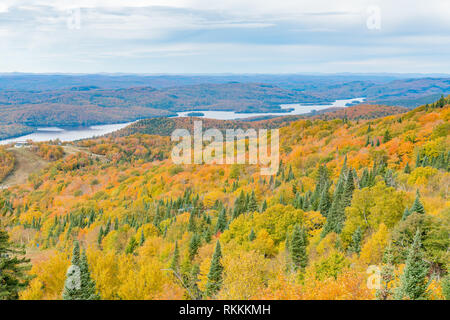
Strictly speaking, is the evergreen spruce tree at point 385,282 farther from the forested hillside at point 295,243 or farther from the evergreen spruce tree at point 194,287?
the evergreen spruce tree at point 194,287

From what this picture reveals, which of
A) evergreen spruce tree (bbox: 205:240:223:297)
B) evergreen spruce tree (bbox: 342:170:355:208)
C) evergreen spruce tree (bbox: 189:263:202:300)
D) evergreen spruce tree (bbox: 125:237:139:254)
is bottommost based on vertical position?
evergreen spruce tree (bbox: 125:237:139:254)

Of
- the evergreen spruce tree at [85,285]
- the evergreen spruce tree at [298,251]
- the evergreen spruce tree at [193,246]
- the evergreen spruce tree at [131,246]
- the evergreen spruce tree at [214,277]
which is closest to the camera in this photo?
the evergreen spruce tree at [85,285]

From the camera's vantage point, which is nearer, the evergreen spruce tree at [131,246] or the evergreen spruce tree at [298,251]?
Result: the evergreen spruce tree at [298,251]

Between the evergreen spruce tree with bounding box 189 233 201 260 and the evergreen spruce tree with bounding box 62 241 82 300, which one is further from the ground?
the evergreen spruce tree with bounding box 62 241 82 300

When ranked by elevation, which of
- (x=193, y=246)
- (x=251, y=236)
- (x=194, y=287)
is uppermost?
(x=251, y=236)

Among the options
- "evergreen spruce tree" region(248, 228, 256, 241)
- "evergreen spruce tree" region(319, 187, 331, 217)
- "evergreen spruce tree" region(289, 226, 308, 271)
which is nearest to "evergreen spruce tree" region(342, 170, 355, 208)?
"evergreen spruce tree" region(319, 187, 331, 217)

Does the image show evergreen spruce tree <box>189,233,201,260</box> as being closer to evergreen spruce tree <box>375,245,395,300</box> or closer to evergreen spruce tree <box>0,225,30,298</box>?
evergreen spruce tree <box>0,225,30,298</box>

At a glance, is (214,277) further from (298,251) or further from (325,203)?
(325,203)

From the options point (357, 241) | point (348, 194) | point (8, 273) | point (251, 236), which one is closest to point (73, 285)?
point (8, 273)

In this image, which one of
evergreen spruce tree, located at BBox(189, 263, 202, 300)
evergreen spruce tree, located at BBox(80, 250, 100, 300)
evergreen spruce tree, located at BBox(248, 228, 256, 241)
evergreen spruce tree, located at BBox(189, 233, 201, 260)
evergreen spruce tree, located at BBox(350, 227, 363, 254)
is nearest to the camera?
evergreen spruce tree, located at BBox(80, 250, 100, 300)

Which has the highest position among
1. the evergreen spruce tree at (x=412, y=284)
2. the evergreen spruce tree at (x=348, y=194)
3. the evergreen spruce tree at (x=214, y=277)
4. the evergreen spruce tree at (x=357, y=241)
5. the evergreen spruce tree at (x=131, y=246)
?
the evergreen spruce tree at (x=412, y=284)

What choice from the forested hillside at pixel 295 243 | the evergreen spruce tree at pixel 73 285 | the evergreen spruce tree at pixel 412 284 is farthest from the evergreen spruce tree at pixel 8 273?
the evergreen spruce tree at pixel 412 284
